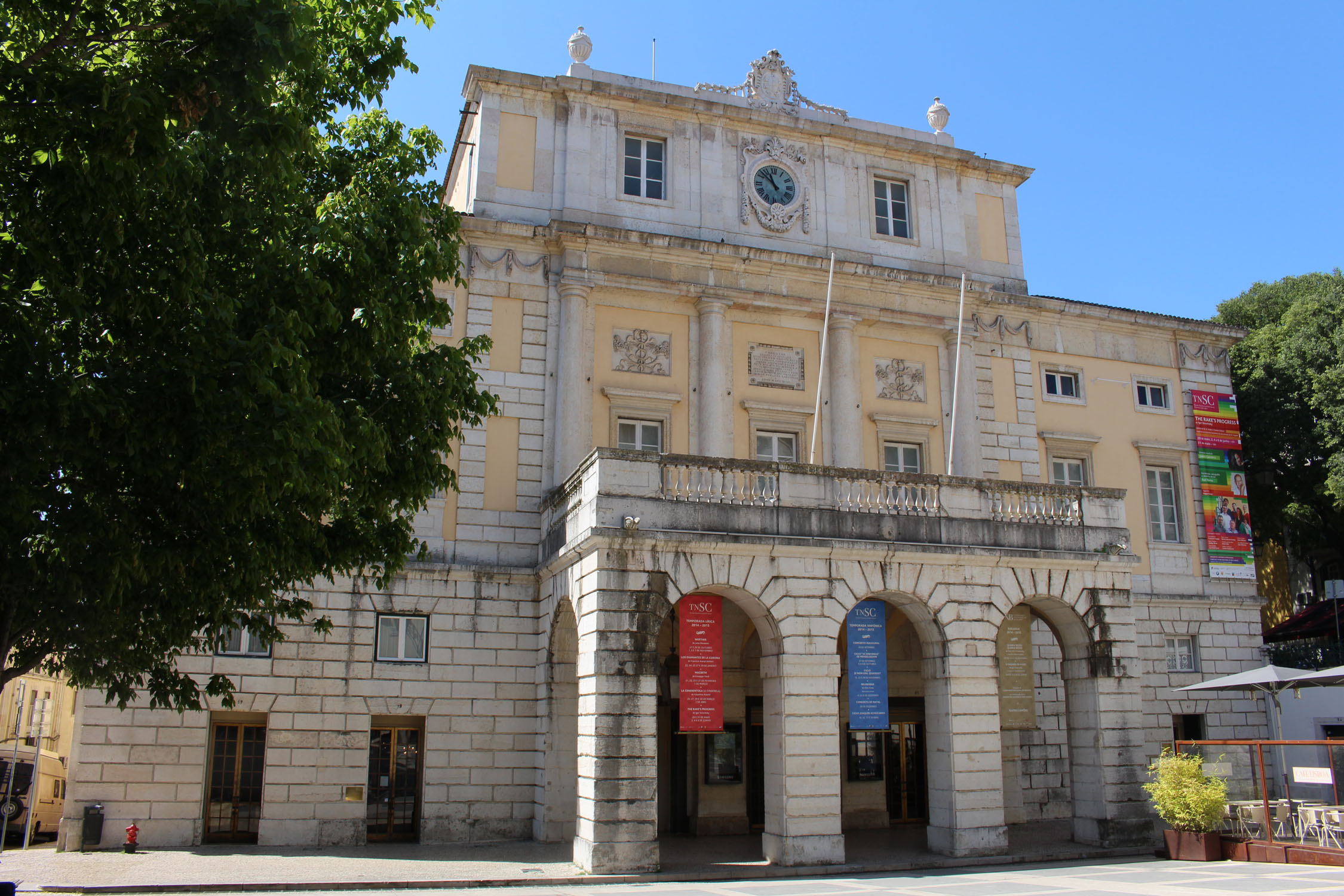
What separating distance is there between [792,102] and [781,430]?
8.35m

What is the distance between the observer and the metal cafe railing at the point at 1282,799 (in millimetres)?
16859

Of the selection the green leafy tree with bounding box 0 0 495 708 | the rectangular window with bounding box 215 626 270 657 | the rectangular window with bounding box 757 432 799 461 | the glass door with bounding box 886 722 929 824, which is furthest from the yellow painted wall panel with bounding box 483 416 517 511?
the glass door with bounding box 886 722 929 824

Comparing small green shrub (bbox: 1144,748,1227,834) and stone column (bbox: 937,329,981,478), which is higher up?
stone column (bbox: 937,329,981,478)

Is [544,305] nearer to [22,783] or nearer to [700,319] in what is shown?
[700,319]

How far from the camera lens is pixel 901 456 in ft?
81.7

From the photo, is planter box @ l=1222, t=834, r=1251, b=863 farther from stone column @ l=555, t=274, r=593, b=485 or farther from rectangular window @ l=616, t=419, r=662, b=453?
stone column @ l=555, t=274, r=593, b=485

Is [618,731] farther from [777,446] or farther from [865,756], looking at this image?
[865,756]

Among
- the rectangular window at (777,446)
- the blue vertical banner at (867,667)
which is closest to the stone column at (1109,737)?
the blue vertical banner at (867,667)

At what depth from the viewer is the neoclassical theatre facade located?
59.2 feet

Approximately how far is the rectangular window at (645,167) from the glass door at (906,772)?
13.6 metres

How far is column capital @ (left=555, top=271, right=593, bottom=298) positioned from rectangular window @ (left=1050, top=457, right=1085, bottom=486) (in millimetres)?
12362

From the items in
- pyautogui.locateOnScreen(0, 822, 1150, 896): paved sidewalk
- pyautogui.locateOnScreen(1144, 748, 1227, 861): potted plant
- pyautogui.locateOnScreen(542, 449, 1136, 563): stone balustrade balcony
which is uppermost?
pyautogui.locateOnScreen(542, 449, 1136, 563): stone balustrade balcony

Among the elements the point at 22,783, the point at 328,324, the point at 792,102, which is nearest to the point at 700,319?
the point at 792,102

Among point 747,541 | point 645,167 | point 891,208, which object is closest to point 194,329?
point 747,541
